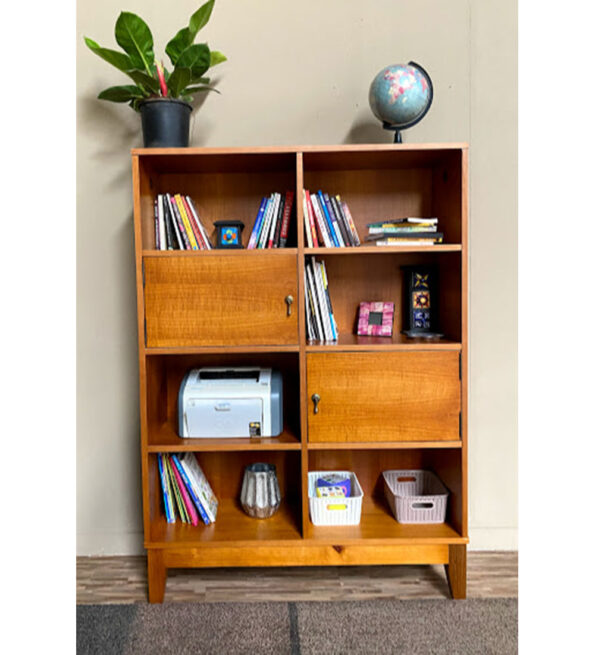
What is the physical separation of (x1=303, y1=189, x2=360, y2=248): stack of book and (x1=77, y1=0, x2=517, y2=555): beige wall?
345 millimetres

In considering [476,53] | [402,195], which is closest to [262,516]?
[402,195]

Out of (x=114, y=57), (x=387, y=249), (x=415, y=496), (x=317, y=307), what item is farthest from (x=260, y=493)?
(x=114, y=57)

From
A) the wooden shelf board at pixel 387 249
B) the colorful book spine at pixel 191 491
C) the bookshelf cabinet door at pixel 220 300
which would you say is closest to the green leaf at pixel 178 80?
the bookshelf cabinet door at pixel 220 300

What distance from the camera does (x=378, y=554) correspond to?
1.89 meters

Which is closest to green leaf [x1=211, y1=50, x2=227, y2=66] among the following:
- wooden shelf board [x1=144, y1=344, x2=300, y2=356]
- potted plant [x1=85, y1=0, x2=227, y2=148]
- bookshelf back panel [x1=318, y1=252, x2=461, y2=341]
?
potted plant [x1=85, y1=0, x2=227, y2=148]

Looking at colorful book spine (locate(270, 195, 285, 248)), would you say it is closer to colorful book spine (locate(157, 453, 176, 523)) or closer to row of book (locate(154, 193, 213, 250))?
row of book (locate(154, 193, 213, 250))

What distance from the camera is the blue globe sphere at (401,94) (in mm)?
1802

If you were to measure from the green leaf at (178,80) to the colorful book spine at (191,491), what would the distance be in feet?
4.25

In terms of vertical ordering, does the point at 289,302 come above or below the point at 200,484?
above

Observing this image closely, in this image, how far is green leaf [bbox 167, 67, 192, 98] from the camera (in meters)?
1.79

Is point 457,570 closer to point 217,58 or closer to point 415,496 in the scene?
point 415,496

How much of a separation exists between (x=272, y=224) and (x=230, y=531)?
111 centimetres

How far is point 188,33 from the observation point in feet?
6.01

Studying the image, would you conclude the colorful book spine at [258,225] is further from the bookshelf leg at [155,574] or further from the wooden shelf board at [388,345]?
the bookshelf leg at [155,574]
